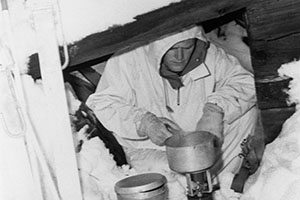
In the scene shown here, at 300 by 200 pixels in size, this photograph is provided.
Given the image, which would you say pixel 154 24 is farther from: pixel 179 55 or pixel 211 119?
pixel 211 119

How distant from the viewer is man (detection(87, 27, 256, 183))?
91.4 inches

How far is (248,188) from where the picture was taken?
2.35 metres

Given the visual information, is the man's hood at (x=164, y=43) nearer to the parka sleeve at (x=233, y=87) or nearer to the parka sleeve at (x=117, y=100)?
the parka sleeve at (x=117, y=100)

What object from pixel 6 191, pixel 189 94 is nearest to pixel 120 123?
pixel 189 94

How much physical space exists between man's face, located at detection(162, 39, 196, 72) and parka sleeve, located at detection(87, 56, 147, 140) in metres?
0.20

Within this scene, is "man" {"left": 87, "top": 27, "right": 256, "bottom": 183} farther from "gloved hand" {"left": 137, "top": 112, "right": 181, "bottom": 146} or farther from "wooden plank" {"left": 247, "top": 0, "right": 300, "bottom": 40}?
"wooden plank" {"left": 247, "top": 0, "right": 300, "bottom": 40}

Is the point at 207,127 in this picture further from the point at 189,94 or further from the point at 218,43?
the point at 218,43

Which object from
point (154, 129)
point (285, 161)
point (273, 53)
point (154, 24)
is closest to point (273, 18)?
point (273, 53)

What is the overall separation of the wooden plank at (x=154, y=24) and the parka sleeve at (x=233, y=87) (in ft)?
1.56

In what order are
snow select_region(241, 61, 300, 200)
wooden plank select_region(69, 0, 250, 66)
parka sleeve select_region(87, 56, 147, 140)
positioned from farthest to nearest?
parka sleeve select_region(87, 56, 147, 140)
snow select_region(241, 61, 300, 200)
wooden plank select_region(69, 0, 250, 66)

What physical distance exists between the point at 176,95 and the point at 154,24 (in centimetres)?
51

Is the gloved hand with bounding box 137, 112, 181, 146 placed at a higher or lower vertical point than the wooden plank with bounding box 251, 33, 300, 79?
lower

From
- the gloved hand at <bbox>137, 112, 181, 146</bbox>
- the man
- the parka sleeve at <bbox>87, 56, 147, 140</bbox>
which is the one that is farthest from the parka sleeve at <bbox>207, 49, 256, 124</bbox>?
the parka sleeve at <bbox>87, 56, 147, 140</bbox>

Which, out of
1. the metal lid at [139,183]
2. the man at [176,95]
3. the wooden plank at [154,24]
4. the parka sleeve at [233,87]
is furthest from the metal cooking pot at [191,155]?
the wooden plank at [154,24]
